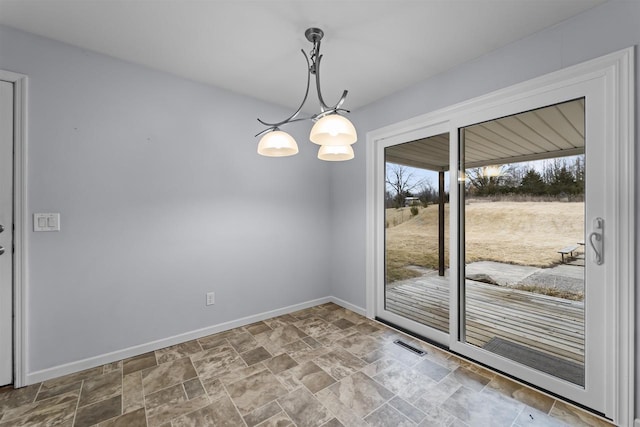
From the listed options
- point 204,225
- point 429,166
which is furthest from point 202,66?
point 429,166

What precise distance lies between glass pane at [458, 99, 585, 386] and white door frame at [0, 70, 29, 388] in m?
3.44

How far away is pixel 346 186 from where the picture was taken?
368cm

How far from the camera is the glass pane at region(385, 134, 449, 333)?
2744 mm

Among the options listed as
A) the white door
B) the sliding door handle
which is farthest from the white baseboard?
the sliding door handle

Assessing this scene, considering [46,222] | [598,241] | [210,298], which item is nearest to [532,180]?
[598,241]

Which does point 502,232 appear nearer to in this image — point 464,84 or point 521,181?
point 521,181

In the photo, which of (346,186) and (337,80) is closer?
(337,80)

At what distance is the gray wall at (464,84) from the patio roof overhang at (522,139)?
0.27 metres

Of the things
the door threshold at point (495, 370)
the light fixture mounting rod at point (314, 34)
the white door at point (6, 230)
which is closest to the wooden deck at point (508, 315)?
the door threshold at point (495, 370)

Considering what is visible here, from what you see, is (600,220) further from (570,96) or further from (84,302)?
(84,302)

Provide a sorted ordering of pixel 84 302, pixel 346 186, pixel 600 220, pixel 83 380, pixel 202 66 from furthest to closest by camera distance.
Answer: pixel 346 186, pixel 202 66, pixel 84 302, pixel 83 380, pixel 600 220

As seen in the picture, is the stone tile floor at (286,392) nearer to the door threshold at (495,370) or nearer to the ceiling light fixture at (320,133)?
the door threshold at (495,370)

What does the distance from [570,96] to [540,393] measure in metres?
2.04

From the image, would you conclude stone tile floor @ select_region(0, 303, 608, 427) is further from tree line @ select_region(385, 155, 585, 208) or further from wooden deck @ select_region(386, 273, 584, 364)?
tree line @ select_region(385, 155, 585, 208)
